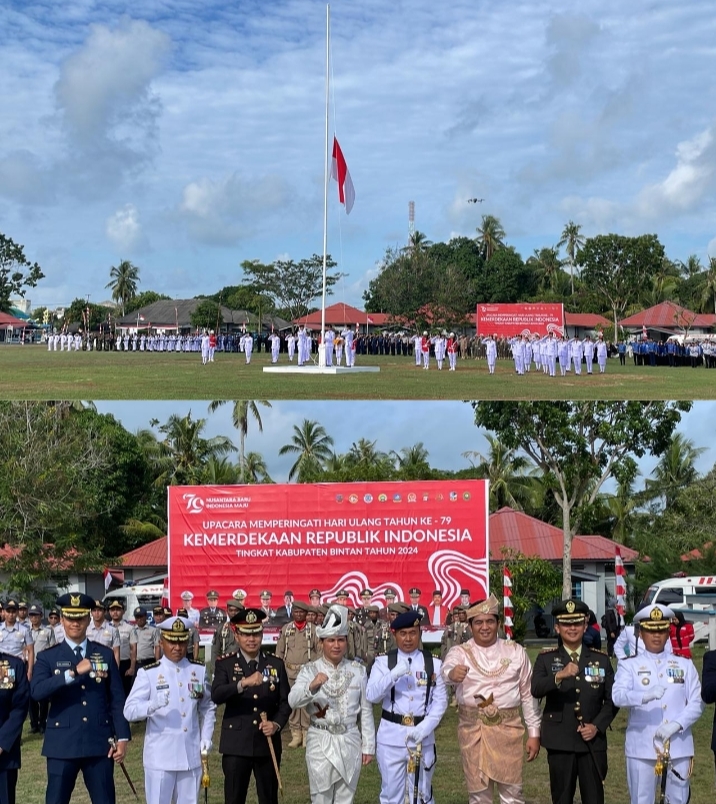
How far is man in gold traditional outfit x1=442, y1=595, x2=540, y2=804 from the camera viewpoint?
7.09m

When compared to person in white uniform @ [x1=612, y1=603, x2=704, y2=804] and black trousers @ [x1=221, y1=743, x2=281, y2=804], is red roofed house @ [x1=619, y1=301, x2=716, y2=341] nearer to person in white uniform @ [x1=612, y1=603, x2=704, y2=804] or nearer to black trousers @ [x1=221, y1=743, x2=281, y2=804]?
person in white uniform @ [x1=612, y1=603, x2=704, y2=804]

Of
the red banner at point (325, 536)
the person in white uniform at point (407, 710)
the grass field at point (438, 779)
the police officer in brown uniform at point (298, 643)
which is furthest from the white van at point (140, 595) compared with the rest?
the person in white uniform at point (407, 710)

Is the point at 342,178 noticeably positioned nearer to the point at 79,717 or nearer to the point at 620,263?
the point at 79,717

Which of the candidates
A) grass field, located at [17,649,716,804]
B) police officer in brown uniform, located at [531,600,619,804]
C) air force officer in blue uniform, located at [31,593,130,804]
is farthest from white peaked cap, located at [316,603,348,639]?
grass field, located at [17,649,716,804]

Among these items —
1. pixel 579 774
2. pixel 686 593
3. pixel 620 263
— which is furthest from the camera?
pixel 620 263

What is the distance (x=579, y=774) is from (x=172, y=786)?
2.69 meters

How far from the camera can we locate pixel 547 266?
272 ft

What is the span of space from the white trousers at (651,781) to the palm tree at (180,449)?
40774 mm

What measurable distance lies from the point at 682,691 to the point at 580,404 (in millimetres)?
18611

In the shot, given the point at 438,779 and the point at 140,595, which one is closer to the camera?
the point at 438,779

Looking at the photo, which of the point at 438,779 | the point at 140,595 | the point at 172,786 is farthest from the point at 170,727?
the point at 140,595

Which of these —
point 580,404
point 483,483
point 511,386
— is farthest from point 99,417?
point 483,483

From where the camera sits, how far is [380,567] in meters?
20.3

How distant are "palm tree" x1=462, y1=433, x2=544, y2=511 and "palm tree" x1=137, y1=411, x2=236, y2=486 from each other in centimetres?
1216
